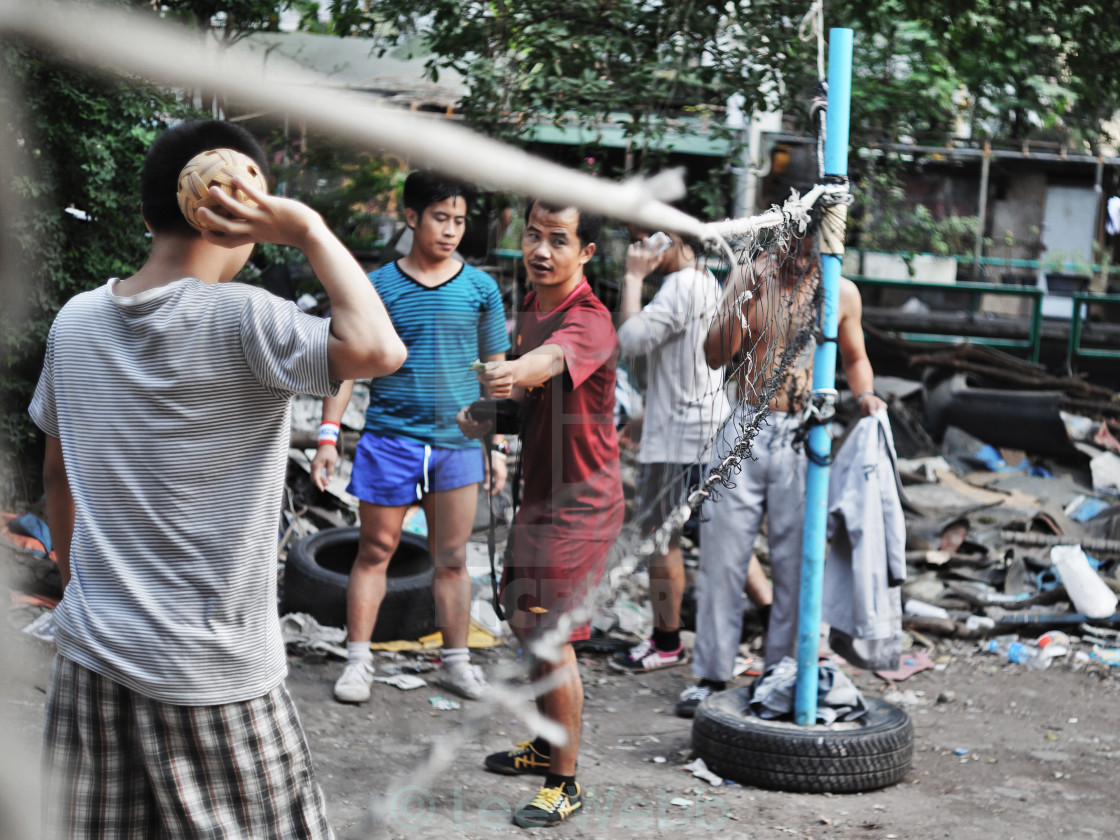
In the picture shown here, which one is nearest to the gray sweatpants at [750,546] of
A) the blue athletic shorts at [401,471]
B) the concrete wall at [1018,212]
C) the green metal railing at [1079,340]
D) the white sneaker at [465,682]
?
the white sneaker at [465,682]

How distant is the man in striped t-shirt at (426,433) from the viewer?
4379 mm

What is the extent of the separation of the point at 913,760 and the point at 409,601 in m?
2.38

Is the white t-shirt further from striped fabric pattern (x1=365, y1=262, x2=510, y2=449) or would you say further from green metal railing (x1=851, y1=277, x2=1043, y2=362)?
green metal railing (x1=851, y1=277, x2=1043, y2=362)

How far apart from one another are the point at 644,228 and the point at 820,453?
1.17 m

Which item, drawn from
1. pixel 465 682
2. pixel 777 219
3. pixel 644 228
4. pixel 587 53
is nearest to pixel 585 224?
pixel 644 228

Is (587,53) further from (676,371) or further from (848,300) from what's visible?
(848,300)

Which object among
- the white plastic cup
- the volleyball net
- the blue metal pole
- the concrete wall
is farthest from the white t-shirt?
the concrete wall

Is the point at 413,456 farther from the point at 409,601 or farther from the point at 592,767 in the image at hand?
the point at 592,767

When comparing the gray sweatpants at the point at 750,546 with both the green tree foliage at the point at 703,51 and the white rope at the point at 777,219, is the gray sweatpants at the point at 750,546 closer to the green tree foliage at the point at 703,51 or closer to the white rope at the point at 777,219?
the white rope at the point at 777,219

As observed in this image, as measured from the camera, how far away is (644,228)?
3395 mm

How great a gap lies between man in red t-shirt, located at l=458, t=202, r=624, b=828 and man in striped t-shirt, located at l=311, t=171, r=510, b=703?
930mm

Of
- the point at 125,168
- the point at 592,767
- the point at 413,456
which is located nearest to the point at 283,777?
the point at 592,767

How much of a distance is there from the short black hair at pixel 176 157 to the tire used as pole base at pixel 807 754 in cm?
283

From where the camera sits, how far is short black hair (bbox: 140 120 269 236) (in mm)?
1773
